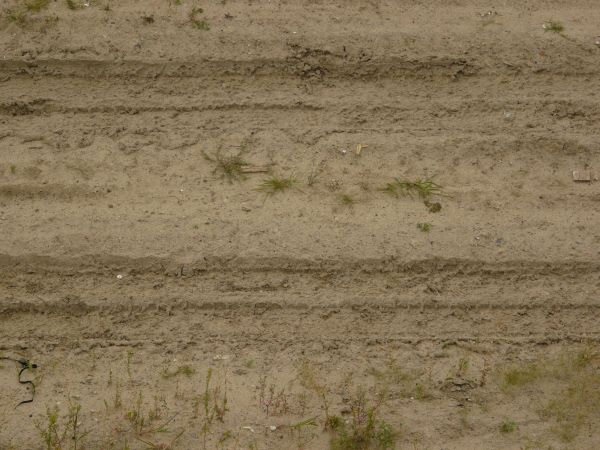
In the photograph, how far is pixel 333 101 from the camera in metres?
5.27

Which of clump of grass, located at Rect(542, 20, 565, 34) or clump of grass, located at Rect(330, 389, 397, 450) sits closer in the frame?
clump of grass, located at Rect(330, 389, 397, 450)

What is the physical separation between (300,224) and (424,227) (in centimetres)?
76


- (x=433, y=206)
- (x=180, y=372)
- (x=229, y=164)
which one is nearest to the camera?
(x=180, y=372)

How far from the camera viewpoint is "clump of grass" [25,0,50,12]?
557 centimetres

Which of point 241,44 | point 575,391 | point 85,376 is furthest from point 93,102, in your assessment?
point 575,391

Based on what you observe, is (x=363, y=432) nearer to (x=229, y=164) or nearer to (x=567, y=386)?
(x=567, y=386)

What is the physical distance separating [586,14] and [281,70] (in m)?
2.31

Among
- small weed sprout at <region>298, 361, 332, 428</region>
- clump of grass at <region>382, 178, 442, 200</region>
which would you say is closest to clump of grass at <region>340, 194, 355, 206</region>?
clump of grass at <region>382, 178, 442, 200</region>

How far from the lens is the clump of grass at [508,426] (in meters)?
4.11

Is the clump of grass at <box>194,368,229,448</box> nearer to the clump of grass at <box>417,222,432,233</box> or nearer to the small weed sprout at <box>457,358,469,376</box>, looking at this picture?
the small weed sprout at <box>457,358,469,376</box>

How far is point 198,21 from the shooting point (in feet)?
18.2

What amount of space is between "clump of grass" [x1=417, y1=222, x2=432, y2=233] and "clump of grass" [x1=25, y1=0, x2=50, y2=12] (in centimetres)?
313

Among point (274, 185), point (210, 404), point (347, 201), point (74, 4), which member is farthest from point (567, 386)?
point (74, 4)

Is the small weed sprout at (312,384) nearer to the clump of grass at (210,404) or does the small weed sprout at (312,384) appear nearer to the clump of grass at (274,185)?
the clump of grass at (210,404)
